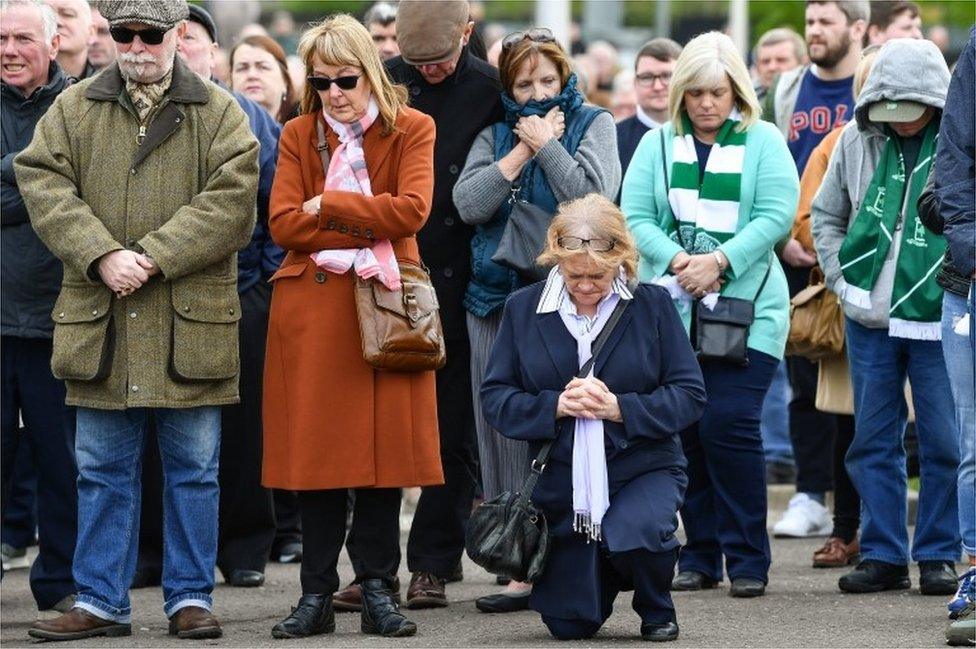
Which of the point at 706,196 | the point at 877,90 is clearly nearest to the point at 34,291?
the point at 706,196

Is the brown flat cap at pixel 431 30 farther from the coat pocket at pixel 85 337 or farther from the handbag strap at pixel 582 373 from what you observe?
the coat pocket at pixel 85 337

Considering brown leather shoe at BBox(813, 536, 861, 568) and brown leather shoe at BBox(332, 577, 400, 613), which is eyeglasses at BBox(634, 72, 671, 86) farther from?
brown leather shoe at BBox(332, 577, 400, 613)

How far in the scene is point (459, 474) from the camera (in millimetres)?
8344

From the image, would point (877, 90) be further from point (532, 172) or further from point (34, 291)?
point (34, 291)

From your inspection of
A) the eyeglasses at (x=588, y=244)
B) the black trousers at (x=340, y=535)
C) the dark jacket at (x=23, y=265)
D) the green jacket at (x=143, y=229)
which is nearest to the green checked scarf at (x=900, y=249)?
the eyeglasses at (x=588, y=244)

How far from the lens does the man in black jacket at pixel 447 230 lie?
818 cm

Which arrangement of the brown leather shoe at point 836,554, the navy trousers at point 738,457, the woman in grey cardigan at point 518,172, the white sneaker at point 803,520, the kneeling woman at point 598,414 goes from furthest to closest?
the white sneaker at point 803,520, the brown leather shoe at point 836,554, the navy trousers at point 738,457, the woman in grey cardigan at point 518,172, the kneeling woman at point 598,414

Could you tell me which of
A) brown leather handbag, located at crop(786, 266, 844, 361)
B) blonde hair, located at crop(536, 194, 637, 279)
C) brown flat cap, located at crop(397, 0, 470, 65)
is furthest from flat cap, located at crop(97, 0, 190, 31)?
brown leather handbag, located at crop(786, 266, 844, 361)

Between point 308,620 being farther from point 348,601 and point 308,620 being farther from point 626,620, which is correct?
point 626,620

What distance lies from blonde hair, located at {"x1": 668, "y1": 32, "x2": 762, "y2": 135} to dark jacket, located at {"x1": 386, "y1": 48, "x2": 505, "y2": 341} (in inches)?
31.5

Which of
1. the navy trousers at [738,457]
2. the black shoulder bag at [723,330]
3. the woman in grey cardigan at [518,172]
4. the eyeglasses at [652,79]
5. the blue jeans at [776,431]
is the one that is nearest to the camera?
the woman in grey cardigan at [518,172]

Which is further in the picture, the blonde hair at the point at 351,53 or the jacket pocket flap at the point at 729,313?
the jacket pocket flap at the point at 729,313

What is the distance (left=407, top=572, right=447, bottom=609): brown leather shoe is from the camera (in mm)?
8109

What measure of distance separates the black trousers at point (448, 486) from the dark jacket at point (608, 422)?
851 mm
